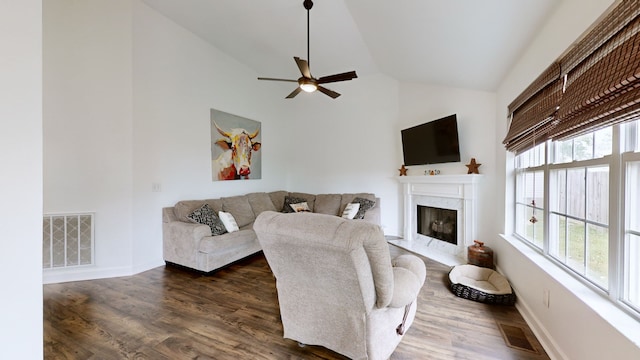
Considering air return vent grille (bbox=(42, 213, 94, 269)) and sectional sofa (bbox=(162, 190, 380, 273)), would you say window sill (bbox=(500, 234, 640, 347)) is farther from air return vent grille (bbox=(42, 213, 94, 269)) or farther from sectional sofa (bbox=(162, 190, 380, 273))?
air return vent grille (bbox=(42, 213, 94, 269))

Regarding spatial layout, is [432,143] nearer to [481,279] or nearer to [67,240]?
[481,279]

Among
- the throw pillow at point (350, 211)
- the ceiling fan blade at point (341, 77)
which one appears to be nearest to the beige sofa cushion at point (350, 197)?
the throw pillow at point (350, 211)

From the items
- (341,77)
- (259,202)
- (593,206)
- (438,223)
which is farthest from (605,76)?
(259,202)

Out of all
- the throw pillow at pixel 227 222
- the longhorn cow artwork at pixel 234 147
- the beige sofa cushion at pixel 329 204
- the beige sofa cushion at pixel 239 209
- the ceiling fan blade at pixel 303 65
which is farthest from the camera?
the beige sofa cushion at pixel 329 204

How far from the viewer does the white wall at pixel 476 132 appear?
3.36m

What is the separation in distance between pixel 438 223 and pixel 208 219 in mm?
3733

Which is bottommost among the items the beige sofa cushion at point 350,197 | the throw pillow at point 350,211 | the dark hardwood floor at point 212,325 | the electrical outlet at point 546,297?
the dark hardwood floor at point 212,325

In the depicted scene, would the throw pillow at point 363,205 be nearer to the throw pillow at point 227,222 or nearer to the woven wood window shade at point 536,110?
the throw pillow at point 227,222

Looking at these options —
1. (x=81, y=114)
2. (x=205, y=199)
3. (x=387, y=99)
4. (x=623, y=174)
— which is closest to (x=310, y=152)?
(x=387, y=99)

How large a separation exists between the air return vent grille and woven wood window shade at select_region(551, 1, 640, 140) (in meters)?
4.61

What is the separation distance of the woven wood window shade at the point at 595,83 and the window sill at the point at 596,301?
957 mm

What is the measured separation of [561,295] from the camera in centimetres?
162

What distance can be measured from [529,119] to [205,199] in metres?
4.23

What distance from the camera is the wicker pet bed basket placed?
236 centimetres
